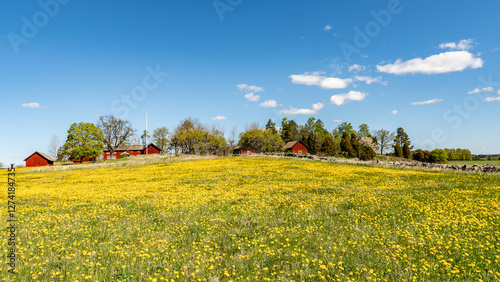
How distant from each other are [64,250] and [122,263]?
2.34 meters

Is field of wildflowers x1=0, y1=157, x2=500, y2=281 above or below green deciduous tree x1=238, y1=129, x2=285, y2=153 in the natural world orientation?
below

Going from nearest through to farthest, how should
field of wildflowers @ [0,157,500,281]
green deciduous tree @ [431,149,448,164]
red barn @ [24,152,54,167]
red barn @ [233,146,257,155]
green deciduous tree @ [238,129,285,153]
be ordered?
field of wildflowers @ [0,157,500,281] → red barn @ [24,152,54,167] → green deciduous tree @ [431,149,448,164] → green deciduous tree @ [238,129,285,153] → red barn @ [233,146,257,155]

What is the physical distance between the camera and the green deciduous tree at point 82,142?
74438 millimetres

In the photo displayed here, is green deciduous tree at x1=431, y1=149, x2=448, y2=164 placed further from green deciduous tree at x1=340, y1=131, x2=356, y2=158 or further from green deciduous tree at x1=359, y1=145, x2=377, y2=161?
green deciduous tree at x1=340, y1=131, x2=356, y2=158

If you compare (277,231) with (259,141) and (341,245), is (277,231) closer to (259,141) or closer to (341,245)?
(341,245)

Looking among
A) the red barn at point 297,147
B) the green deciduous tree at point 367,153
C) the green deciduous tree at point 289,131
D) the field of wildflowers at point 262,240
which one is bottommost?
the field of wildflowers at point 262,240

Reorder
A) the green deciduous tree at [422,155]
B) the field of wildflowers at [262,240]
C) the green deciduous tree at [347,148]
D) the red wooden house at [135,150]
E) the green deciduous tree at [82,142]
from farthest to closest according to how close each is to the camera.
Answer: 1. the red wooden house at [135,150]
2. the green deciduous tree at [422,155]
3. the green deciduous tree at [347,148]
4. the green deciduous tree at [82,142]
5. the field of wildflowers at [262,240]

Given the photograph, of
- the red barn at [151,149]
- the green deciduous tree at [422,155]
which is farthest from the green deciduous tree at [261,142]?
the green deciduous tree at [422,155]

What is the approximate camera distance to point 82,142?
7612 cm

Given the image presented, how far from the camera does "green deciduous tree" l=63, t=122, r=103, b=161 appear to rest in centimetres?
7444

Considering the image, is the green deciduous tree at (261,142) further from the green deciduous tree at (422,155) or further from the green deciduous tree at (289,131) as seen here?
the green deciduous tree at (422,155)

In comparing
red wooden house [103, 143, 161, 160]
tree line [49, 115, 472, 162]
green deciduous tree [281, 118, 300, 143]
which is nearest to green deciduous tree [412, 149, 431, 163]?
tree line [49, 115, 472, 162]

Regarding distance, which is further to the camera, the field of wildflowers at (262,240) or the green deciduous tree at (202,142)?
the green deciduous tree at (202,142)

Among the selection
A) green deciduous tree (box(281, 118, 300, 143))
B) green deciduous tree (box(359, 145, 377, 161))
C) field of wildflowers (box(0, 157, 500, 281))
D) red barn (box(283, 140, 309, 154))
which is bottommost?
field of wildflowers (box(0, 157, 500, 281))
